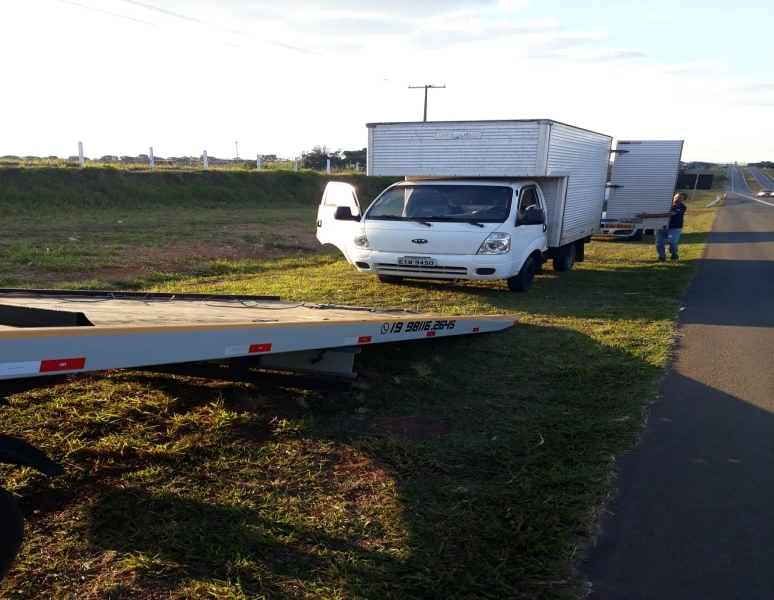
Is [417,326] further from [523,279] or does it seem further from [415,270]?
[523,279]

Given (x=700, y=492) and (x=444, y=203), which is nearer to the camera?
(x=700, y=492)

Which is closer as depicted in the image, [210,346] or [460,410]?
[210,346]

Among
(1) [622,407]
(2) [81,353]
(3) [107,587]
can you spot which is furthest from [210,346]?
(1) [622,407]

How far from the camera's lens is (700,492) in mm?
3660

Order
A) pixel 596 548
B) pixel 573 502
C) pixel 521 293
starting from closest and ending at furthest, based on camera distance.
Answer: pixel 596 548 → pixel 573 502 → pixel 521 293

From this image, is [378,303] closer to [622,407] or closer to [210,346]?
[622,407]

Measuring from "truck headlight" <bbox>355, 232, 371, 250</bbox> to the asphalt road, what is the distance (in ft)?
15.5

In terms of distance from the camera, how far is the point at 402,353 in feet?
20.1

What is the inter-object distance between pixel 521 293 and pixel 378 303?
8.59 ft

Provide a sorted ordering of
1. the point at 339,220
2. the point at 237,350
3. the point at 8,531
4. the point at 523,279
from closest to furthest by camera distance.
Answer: the point at 8,531 → the point at 237,350 → the point at 523,279 → the point at 339,220

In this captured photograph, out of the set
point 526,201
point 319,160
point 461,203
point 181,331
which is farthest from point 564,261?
point 319,160

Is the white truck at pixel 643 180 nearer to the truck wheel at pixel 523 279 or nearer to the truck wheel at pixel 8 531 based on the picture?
the truck wheel at pixel 523 279

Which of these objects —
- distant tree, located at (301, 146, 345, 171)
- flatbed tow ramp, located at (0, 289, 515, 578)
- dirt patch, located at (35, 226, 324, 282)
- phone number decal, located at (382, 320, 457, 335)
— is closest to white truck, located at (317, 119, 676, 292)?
flatbed tow ramp, located at (0, 289, 515, 578)

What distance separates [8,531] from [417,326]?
3229 mm
